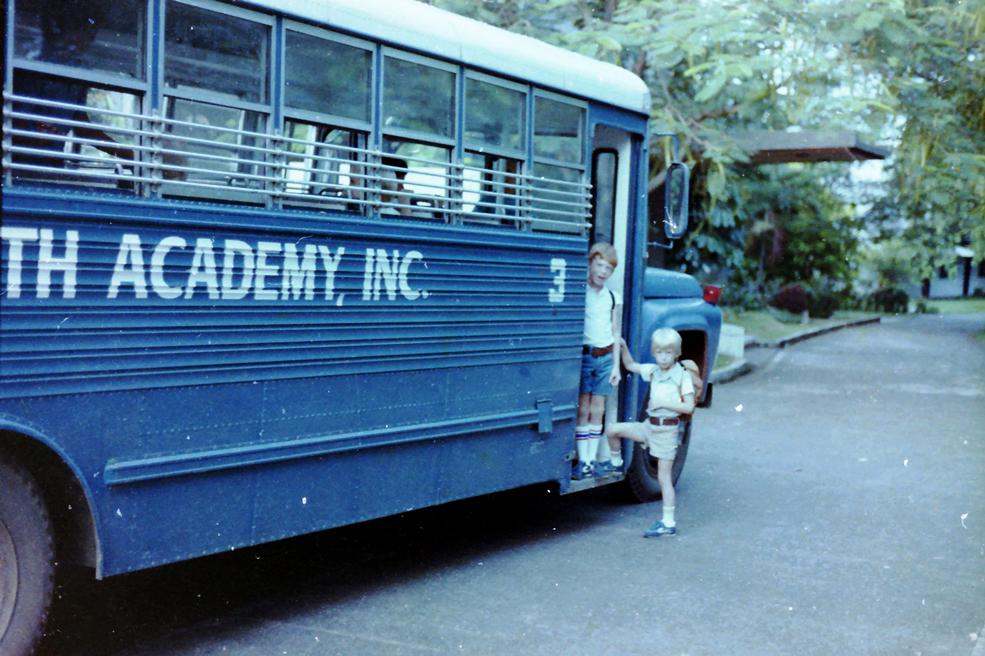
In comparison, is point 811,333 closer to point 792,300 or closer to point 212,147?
point 792,300

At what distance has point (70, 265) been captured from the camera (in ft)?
13.7

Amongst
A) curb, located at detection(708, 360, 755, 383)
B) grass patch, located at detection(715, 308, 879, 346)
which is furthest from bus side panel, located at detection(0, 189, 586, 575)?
grass patch, located at detection(715, 308, 879, 346)

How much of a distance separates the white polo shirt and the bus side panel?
1.65 ft

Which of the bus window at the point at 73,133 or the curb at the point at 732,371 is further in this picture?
the curb at the point at 732,371

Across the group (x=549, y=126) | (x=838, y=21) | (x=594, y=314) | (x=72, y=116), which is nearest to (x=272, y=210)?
(x=72, y=116)

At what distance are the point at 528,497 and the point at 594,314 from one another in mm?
1768

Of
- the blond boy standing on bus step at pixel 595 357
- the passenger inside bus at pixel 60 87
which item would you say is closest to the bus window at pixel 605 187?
the blond boy standing on bus step at pixel 595 357

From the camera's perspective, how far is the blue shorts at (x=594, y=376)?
287 inches

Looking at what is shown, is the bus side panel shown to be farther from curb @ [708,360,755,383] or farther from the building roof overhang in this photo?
curb @ [708,360,755,383]

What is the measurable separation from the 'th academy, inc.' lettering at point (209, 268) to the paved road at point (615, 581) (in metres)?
1.43

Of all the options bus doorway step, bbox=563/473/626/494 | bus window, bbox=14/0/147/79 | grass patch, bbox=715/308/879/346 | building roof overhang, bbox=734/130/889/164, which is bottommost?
bus doorway step, bbox=563/473/626/494

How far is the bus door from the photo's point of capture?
7848 millimetres

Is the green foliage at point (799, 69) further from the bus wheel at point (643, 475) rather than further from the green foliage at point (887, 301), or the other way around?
the green foliage at point (887, 301)

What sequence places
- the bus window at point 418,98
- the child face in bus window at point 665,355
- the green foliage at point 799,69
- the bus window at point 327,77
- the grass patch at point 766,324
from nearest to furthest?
1. the bus window at point 327,77
2. the bus window at point 418,98
3. the child face in bus window at point 665,355
4. the green foliage at point 799,69
5. the grass patch at point 766,324
